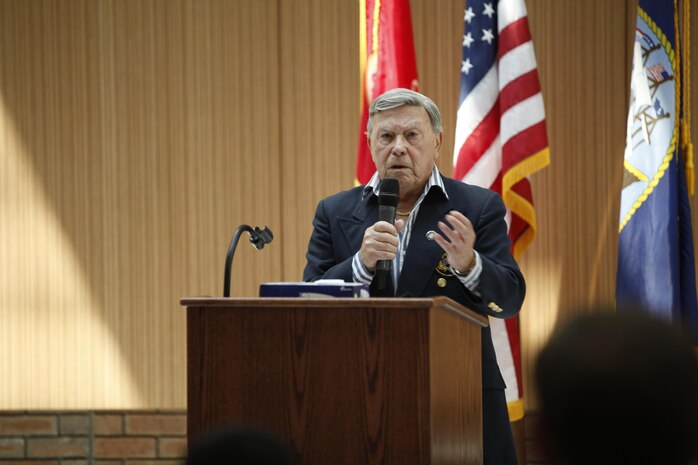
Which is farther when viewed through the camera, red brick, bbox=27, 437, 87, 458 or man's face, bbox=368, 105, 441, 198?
red brick, bbox=27, 437, 87, 458

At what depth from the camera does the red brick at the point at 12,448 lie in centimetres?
554

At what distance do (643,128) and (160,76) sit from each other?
273 centimetres

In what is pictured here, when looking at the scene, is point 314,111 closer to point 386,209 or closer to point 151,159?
point 151,159

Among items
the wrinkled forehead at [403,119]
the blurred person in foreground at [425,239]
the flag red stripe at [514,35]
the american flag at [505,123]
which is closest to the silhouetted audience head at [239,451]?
the blurred person in foreground at [425,239]

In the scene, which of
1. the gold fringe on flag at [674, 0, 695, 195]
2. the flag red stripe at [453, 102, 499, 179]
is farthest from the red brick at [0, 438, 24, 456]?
the gold fringe on flag at [674, 0, 695, 195]

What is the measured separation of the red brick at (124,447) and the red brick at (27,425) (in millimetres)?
288

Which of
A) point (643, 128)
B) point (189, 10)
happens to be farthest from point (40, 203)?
point (643, 128)

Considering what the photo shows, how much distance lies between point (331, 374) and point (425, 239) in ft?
2.76

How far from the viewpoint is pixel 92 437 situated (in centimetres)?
549

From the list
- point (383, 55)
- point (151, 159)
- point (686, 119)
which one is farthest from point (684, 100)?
point (151, 159)

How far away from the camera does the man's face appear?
313 centimetres

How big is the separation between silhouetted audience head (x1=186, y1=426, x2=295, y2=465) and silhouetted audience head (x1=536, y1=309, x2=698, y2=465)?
29 cm

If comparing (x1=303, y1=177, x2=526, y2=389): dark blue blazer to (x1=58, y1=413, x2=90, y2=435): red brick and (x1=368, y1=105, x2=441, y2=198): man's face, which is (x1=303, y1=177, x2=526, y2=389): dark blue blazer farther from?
(x1=58, y1=413, x2=90, y2=435): red brick

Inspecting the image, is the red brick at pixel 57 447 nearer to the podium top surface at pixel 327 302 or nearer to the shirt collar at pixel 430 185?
the shirt collar at pixel 430 185
